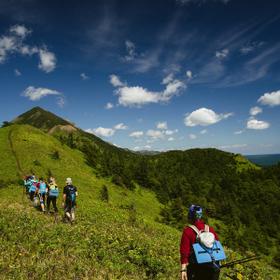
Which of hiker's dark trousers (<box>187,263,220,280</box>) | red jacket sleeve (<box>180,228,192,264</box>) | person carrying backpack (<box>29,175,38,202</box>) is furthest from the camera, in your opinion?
person carrying backpack (<box>29,175,38,202</box>)

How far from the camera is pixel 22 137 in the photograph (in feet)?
219

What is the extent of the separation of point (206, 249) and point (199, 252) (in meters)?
0.19

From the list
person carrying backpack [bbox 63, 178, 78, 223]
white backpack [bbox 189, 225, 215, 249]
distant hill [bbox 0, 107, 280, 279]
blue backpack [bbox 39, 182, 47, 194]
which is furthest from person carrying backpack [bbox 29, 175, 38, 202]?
white backpack [bbox 189, 225, 215, 249]

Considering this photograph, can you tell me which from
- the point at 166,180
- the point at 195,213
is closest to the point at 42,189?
the point at 195,213

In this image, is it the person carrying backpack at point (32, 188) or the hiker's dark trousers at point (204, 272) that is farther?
the person carrying backpack at point (32, 188)

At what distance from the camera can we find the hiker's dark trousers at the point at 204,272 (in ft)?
25.1

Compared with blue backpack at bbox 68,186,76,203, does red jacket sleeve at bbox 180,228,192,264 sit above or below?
below

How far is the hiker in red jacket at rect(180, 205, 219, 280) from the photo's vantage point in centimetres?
770

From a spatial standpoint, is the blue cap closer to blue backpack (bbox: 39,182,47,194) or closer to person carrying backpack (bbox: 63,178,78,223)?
person carrying backpack (bbox: 63,178,78,223)

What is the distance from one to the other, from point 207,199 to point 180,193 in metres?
19.5

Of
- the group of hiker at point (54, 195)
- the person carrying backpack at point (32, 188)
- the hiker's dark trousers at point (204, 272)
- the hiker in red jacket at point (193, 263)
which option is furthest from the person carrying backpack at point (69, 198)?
the hiker's dark trousers at point (204, 272)

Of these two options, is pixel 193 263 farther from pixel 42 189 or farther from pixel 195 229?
pixel 42 189

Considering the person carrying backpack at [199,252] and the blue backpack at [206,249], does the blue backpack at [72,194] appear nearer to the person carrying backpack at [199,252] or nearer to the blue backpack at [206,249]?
the person carrying backpack at [199,252]

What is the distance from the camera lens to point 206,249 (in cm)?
766
